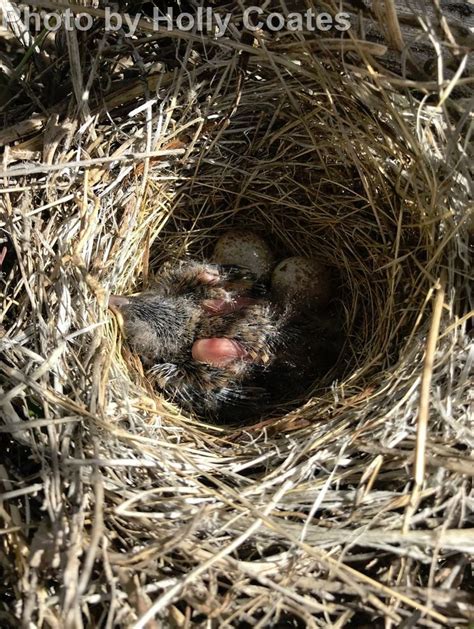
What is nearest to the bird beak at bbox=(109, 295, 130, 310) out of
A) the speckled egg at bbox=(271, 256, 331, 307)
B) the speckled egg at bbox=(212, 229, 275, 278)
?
the speckled egg at bbox=(212, 229, 275, 278)

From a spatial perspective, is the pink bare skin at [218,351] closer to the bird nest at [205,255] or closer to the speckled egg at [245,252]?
the bird nest at [205,255]

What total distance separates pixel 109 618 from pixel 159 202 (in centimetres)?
123

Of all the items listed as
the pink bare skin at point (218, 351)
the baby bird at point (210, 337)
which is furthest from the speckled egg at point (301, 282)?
the pink bare skin at point (218, 351)

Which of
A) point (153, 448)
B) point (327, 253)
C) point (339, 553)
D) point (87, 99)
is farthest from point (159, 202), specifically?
point (339, 553)

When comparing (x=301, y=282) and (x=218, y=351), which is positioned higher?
(x=301, y=282)

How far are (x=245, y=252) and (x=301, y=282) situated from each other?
0.68ft

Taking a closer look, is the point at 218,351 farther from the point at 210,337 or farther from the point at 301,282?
the point at 301,282

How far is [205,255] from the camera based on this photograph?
2223 mm

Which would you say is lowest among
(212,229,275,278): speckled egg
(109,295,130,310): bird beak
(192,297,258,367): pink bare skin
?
→ (192,297,258,367): pink bare skin

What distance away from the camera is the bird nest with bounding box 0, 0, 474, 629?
49.4 inches

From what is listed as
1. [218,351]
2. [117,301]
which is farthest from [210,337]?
[117,301]

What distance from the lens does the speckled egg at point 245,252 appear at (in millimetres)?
2078

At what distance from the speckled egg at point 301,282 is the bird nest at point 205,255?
0.30 feet

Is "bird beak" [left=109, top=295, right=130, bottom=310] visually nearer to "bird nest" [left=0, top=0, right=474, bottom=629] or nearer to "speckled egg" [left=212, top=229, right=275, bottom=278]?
"bird nest" [left=0, top=0, right=474, bottom=629]
